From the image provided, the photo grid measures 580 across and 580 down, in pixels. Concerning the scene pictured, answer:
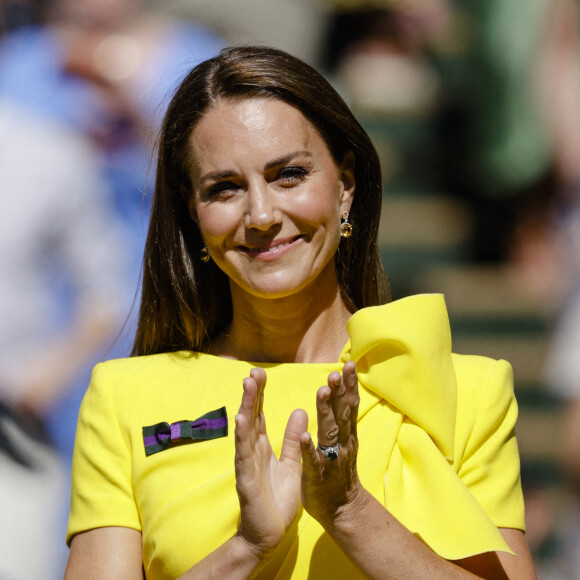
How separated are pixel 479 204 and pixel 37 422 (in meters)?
1.79

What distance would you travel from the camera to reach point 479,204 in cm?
365

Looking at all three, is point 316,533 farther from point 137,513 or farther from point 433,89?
point 433,89

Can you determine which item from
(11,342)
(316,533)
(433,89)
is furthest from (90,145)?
(316,533)

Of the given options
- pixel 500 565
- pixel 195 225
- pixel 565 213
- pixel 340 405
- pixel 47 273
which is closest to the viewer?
pixel 340 405

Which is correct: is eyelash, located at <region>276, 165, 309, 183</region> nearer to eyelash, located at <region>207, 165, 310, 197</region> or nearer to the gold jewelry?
eyelash, located at <region>207, 165, 310, 197</region>

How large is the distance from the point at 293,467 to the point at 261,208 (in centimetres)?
58

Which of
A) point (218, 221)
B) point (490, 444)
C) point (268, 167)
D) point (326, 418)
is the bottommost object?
point (490, 444)

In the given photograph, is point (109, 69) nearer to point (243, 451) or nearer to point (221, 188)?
point (221, 188)

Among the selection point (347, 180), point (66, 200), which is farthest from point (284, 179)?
point (66, 200)

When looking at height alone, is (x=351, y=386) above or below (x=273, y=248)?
below

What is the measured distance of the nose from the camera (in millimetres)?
2049

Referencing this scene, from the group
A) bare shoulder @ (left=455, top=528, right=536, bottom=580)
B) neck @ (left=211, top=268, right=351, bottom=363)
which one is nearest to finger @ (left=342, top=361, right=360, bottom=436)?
bare shoulder @ (left=455, top=528, right=536, bottom=580)

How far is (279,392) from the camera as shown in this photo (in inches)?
84.4

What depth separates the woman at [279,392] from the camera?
176cm
